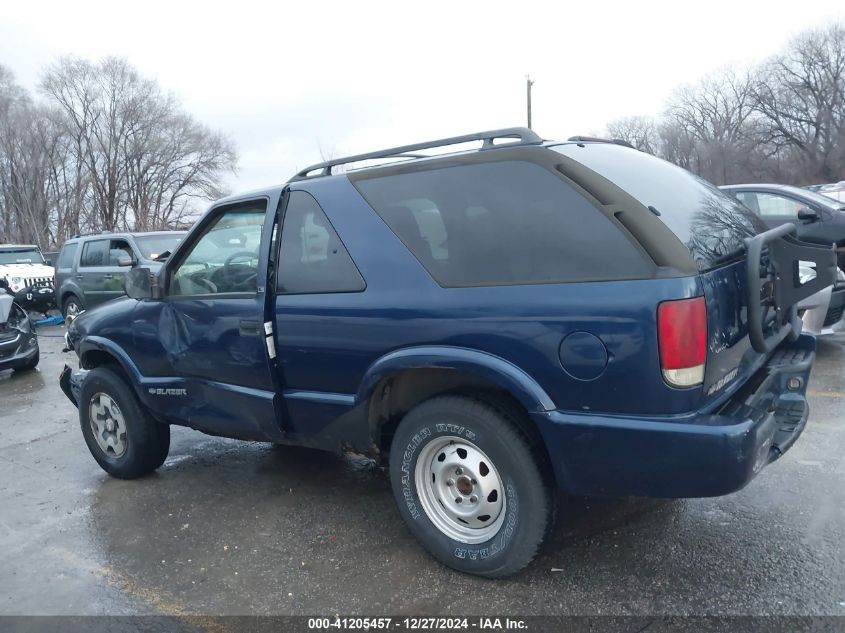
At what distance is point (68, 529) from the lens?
13.5 ft

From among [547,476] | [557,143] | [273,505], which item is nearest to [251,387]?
[273,505]

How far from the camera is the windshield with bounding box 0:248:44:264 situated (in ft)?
56.1

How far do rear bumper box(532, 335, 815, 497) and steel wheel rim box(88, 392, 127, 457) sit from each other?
10.5 feet

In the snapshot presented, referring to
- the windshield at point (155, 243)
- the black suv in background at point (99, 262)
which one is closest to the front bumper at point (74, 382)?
the black suv in background at point (99, 262)

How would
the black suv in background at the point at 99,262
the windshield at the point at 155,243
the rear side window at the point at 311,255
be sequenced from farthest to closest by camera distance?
the black suv in background at the point at 99,262, the windshield at the point at 155,243, the rear side window at the point at 311,255

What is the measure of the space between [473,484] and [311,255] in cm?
145

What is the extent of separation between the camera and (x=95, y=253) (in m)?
13.3

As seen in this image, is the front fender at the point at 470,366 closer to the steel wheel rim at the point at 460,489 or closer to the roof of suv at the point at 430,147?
the steel wheel rim at the point at 460,489

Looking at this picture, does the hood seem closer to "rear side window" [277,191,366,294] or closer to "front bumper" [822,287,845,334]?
"rear side window" [277,191,366,294]

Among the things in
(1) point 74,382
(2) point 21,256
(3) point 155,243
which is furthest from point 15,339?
(2) point 21,256

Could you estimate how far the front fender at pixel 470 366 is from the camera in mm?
2799

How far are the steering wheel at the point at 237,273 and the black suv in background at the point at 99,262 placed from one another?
8127 millimetres

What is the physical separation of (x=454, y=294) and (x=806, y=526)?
7.05 ft

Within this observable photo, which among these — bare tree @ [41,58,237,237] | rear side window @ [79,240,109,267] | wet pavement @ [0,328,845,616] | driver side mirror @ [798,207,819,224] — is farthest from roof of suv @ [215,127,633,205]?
bare tree @ [41,58,237,237]
